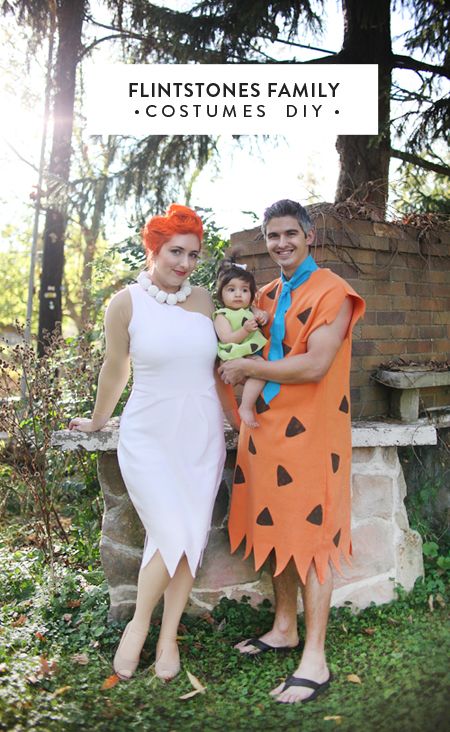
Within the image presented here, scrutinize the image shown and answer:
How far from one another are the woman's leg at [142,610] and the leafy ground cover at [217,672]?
0.24 feet

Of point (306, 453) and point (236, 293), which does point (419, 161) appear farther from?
point (306, 453)

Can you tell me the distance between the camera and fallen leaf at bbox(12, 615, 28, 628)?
11.6ft

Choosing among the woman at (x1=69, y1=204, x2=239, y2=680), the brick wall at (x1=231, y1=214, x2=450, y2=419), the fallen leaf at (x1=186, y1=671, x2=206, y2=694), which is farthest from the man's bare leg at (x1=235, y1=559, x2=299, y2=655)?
the brick wall at (x1=231, y1=214, x2=450, y2=419)

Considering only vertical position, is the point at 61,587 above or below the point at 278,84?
below

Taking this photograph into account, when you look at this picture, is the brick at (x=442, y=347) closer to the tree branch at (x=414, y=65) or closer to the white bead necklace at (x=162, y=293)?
the white bead necklace at (x=162, y=293)

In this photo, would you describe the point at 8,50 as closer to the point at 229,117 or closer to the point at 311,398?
the point at 229,117

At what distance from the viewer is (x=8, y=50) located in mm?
9477

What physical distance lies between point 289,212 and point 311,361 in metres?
0.64

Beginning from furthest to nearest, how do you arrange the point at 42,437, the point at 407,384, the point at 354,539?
the point at 42,437 < the point at 407,384 < the point at 354,539

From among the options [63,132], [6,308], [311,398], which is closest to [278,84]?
[311,398]

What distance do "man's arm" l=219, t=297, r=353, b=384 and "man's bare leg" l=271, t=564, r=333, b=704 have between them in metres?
0.83

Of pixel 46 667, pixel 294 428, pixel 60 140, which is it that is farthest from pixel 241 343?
pixel 60 140

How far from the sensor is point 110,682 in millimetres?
2963

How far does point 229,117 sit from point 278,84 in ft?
1.66
